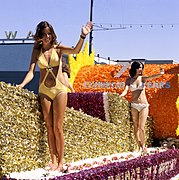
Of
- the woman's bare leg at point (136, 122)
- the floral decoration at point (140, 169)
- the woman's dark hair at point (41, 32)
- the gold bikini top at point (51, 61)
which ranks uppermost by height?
the woman's dark hair at point (41, 32)

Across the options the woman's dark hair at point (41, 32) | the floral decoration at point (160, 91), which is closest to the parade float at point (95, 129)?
the floral decoration at point (160, 91)

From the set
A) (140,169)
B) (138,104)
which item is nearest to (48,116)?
(140,169)

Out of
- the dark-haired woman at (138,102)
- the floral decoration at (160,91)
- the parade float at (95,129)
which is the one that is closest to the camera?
the parade float at (95,129)

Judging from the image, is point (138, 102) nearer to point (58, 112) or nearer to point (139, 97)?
point (139, 97)

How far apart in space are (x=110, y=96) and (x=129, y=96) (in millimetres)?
2215

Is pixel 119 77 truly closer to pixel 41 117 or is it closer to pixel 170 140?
pixel 170 140

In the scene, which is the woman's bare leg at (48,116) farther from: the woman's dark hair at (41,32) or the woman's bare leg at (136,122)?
the woman's bare leg at (136,122)

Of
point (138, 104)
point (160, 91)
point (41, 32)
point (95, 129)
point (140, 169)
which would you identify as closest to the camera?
point (41, 32)

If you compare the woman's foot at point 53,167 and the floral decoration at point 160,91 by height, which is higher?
the floral decoration at point 160,91

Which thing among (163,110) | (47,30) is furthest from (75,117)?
(163,110)

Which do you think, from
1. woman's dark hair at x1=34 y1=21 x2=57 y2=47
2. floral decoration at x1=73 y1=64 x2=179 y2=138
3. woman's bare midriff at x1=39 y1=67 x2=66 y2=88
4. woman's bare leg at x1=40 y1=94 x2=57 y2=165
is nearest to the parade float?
floral decoration at x1=73 y1=64 x2=179 y2=138

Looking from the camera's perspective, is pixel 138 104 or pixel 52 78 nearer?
pixel 52 78

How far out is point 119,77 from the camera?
11758 millimetres

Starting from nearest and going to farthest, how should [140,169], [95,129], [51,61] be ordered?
1. [51,61]
2. [140,169]
3. [95,129]
